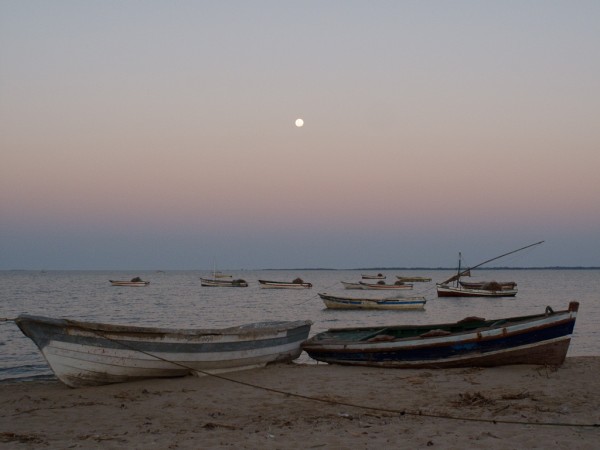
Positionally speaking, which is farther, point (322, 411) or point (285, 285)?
point (285, 285)

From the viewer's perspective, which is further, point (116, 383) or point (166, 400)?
point (116, 383)

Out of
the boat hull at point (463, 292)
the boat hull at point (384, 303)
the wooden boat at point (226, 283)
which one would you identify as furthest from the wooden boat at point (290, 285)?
the boat hull at point (384, 303)

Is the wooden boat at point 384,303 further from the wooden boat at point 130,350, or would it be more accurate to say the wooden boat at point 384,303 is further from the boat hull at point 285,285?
the boat hull at point 285,285

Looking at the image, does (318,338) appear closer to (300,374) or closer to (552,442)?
(300,374)

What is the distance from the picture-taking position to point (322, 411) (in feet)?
32.0

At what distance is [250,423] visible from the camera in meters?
8.95

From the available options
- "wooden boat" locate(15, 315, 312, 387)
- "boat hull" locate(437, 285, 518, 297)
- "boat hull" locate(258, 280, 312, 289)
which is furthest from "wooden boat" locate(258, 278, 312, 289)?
"wooden boat" locate(15, 315, 312, 387)

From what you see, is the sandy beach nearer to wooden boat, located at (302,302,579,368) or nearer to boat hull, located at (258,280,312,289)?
wooden boat, located at (302,302,579,368)

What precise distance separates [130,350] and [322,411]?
15.7ft

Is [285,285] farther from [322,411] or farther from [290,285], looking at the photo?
[322,411]

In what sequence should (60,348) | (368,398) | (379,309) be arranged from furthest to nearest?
(379,309) < (60,348) < (368,398)

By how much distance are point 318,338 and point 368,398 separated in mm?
5354

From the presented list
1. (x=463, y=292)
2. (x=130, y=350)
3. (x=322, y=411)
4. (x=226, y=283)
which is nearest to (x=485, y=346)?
(x=322, y=411)

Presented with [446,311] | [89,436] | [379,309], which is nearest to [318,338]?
[89,436]
